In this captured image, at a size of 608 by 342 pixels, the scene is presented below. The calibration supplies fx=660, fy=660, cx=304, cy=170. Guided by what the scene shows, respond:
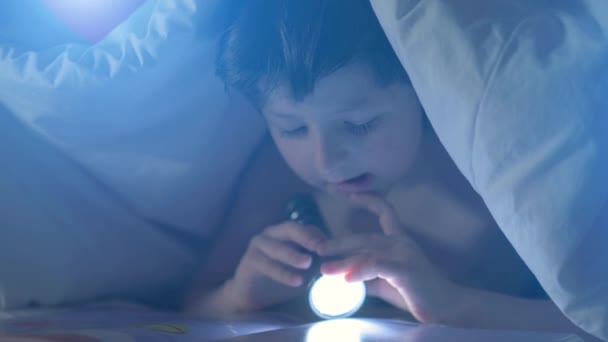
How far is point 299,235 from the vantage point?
0.83 m

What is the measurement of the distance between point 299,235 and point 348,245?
0.07 m

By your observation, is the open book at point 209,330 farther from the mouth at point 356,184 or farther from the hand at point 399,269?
the mouth at point 356,184

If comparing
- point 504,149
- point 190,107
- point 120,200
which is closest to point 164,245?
point 120,200

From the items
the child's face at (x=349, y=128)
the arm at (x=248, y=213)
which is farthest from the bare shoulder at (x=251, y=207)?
the child's face at (x=349, y=128)

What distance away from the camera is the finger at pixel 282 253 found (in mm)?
817

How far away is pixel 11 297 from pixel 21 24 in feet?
1.21

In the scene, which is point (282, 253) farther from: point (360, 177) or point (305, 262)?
point (360, 177)

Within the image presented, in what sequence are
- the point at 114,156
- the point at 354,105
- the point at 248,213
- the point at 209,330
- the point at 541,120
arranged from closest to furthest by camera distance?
the point at 541,120
the point at 209,330
the point at 354,105
the point at 114,156
the point at 248,213

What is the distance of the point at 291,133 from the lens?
2.89 feet

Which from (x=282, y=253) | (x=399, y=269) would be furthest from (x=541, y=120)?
(x=282, y=253)

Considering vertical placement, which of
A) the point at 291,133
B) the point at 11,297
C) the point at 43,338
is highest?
the point at 291,133

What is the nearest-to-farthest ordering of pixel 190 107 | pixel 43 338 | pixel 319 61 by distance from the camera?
1. pixel 43 338
2. pixel 319 61
3. pixel 190 107

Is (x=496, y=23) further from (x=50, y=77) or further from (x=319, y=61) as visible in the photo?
(x=50, y=77)

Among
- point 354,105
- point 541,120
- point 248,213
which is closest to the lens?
point 541,120
